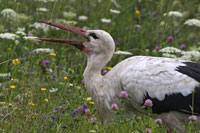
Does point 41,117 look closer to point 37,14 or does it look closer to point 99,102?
point 99,102

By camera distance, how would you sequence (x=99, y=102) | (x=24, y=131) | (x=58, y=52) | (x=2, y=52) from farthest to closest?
(x=58, y=52) → (x=2, y=52) → (x=99, y=102) → (x=24, y=131)

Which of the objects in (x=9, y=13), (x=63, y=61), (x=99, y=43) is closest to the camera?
(x=99, y=43)

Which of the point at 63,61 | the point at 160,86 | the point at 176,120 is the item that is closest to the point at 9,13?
the point at 63,61

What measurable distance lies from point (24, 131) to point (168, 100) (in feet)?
4.41

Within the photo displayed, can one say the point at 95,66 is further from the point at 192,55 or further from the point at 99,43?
the point at 192,55

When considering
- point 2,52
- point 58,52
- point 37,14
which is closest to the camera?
point 2,52

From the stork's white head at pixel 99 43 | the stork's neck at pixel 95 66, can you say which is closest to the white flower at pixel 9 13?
the stork's white head at pixel 99 43

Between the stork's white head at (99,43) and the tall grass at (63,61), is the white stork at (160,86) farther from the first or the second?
the stork's white head at (99,43)

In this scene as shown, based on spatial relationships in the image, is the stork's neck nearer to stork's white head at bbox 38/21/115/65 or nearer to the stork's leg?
stork's white head at bbox 38/21/115/65

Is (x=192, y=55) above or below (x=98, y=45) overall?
below

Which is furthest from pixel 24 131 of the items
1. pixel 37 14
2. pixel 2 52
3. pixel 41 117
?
pixel 37 14

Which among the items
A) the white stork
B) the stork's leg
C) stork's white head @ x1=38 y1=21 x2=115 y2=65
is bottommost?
the stork's leg

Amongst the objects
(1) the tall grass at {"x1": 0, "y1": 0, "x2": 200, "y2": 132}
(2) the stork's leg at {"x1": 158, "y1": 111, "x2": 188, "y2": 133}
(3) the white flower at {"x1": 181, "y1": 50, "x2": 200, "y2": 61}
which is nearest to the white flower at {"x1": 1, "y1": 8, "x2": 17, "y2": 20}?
(1) the tall grass at {"x1": 0, "y1": 0, "x2": 200, "y2": 132}

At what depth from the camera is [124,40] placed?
27.9 ft
